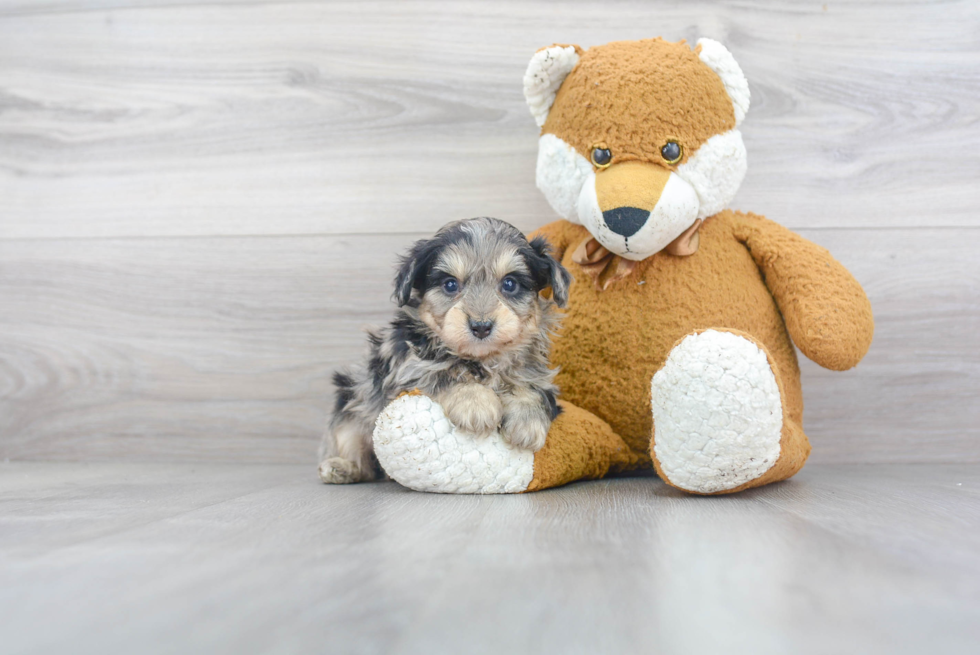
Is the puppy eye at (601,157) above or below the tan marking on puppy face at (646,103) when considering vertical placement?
below

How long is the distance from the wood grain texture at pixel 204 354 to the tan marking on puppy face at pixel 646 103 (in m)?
0.63

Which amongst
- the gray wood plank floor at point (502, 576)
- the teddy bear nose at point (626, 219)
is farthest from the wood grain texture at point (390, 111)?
the gray wood plank floor at point (502, 576)

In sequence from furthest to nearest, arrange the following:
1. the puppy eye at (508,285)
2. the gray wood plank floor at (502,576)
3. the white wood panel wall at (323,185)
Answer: the white wood panel wall at (323,185)
the puppy eye at (508,285)
the gray wood plank floor at (502,576)

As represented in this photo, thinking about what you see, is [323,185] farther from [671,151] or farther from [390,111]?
[671,151]

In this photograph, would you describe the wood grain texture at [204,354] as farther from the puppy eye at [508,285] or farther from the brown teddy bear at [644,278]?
the puppy eye at [508,285]

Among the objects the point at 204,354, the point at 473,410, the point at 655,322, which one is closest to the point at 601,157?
the point at 655,322

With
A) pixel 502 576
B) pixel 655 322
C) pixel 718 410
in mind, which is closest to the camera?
pixel 502 576

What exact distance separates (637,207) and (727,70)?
0.39 m

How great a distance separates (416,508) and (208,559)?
375 mm

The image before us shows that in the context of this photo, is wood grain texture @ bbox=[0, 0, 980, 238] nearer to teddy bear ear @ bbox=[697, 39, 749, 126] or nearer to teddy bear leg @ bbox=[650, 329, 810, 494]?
teddy bear ear @ bbox=[697, 39, 749, 126]

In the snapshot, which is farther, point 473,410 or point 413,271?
point 413,271

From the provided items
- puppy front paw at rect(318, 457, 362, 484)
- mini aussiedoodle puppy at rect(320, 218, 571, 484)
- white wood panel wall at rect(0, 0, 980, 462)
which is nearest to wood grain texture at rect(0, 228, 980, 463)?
white wood panel wall at rect(0, 0, 980, 462)

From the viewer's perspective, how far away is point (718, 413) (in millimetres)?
1135

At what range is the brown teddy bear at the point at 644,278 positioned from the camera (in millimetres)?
1285
